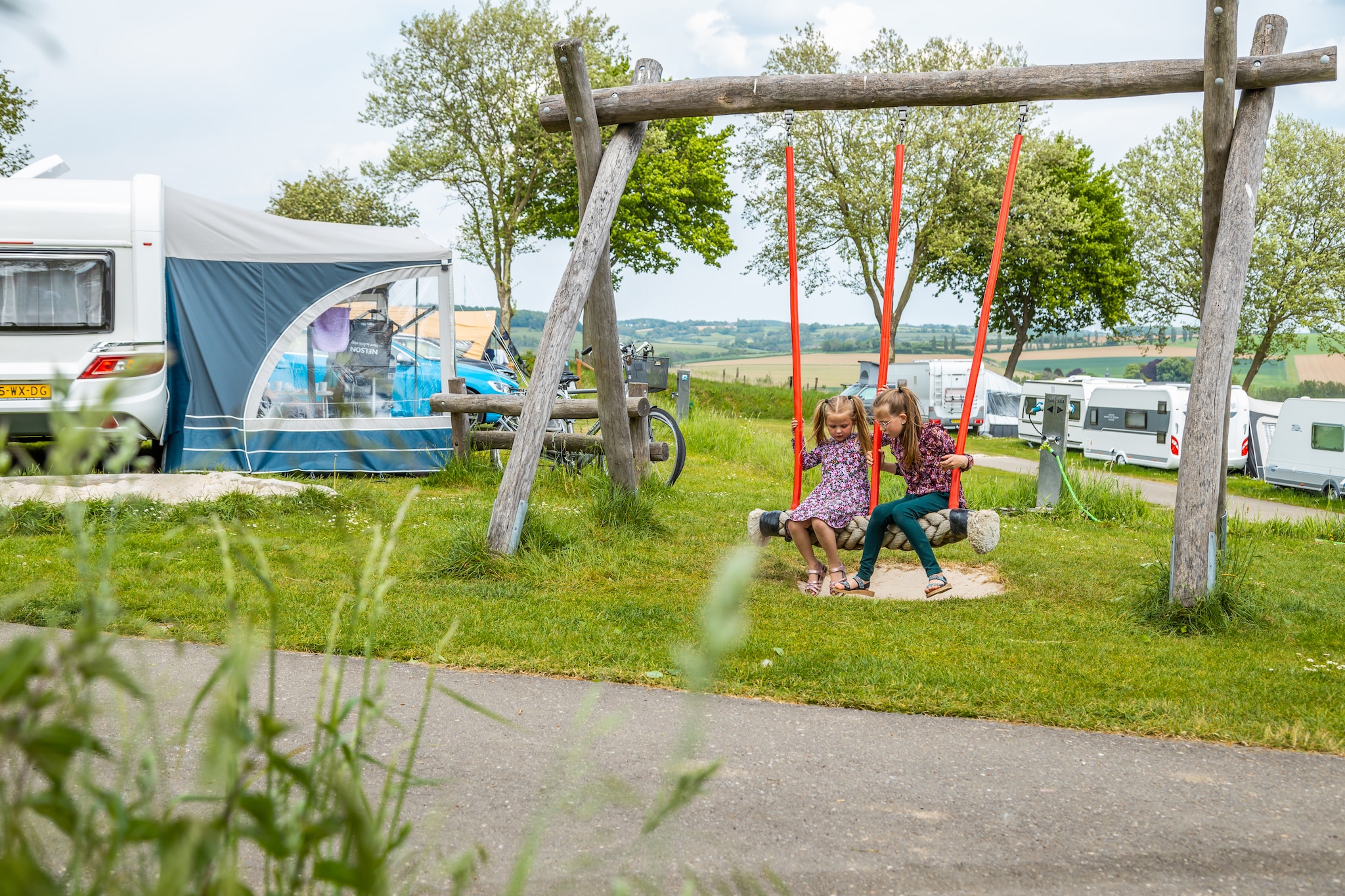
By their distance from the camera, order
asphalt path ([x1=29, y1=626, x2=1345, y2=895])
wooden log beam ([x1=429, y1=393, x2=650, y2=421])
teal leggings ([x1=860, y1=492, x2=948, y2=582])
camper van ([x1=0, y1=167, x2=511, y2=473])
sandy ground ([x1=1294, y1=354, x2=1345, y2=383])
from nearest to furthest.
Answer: asphalt path ([x1=29, y1=626, x2=1345, y2=895]) < teal leggings ([x1=860, y1=492, x2=948, y2=582]) < wooden log beam ([x1=429, y1=393, x2=650, y2=421]) < camper van ([x1=0, y1=167, x2=511, y2=473]) < sandy ground ([x1=1294, y1=354, x2=1345, y2=383])

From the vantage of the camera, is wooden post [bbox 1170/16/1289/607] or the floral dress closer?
wooden post [bbox 1170/16/1289/607]

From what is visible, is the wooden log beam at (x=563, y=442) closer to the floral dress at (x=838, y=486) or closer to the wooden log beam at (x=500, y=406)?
the wooden log beam at (x=500, y=406)

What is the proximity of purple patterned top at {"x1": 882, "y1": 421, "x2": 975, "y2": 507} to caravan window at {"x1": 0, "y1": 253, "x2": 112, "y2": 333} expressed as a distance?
7436 mm

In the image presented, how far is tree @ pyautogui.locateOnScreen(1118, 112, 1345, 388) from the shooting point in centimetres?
3297

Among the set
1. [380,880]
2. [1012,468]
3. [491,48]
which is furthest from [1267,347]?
[380,880]

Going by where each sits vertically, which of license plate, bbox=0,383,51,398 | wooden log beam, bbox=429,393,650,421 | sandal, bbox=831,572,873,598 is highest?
license plate, bbox=0,383,51,398

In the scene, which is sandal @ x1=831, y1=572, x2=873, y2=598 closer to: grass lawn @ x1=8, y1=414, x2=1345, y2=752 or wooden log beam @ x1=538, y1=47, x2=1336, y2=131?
grass lawn @ x1=8, y1=414, x2=1345, y2=752

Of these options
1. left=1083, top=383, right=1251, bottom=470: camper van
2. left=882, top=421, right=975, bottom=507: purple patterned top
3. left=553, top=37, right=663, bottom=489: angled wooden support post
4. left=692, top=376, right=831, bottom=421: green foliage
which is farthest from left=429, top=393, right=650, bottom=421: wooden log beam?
left=692, top=376, right=831, bottom=421: green foliage

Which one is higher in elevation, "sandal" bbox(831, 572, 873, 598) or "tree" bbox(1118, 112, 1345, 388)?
"tree" bbox(1118, 112, 1345, 388)

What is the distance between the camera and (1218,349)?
535cm

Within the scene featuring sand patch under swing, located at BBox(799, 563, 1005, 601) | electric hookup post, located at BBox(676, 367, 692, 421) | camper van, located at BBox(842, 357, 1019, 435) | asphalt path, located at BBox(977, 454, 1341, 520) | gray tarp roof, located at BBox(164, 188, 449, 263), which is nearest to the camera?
sand patch under swing, located at BBox(799, 563, 1005, 601)

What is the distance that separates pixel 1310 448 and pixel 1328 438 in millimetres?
465

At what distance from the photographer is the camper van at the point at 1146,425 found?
21.7 meters

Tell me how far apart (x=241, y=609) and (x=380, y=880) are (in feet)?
13.4
